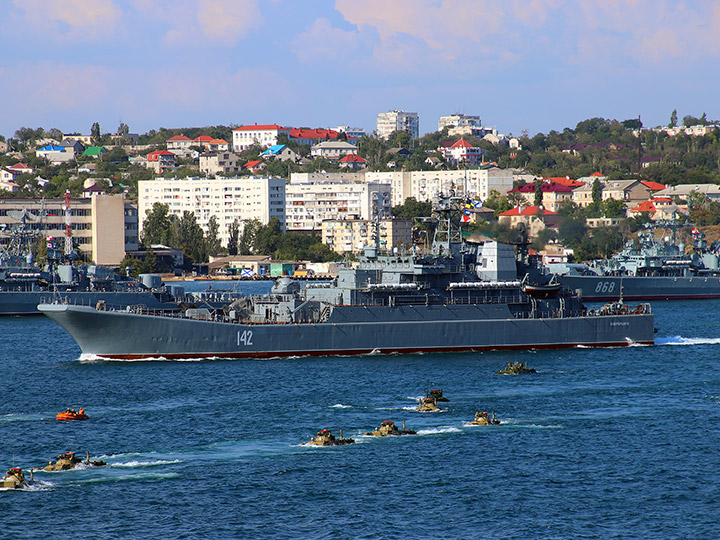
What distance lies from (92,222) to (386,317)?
102248 mm

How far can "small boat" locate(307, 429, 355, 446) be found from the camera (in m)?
35.5

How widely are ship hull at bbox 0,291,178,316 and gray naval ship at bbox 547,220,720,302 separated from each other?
126 ft

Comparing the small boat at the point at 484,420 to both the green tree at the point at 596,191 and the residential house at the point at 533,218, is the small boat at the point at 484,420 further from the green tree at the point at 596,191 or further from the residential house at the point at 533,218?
the green tree at the point at 596,191

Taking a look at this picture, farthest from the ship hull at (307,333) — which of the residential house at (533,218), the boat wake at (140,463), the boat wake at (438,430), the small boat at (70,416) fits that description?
the residential house at (533,218)

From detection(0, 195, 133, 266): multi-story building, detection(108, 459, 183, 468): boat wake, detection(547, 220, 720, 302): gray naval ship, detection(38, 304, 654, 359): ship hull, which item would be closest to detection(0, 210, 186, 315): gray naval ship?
detection(38, 304, 654, 359): ship hull

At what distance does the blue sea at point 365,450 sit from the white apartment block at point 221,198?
5176 inches

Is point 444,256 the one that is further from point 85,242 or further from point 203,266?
point 203,266

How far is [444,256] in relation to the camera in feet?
186

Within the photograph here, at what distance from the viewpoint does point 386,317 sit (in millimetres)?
54344

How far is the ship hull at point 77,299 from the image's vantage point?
81.2m

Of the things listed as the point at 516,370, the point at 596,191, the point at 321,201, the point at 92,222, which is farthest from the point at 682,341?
the point at 596,191

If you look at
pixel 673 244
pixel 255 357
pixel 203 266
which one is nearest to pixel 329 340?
pixel 255 357

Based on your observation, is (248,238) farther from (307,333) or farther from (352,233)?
(307,333)

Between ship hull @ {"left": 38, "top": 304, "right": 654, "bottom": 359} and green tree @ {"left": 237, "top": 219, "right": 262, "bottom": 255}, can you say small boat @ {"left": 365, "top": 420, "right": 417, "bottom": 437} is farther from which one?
green tree @ {"left": 237, "top": 219, "right": 262, "bottom": 255}
